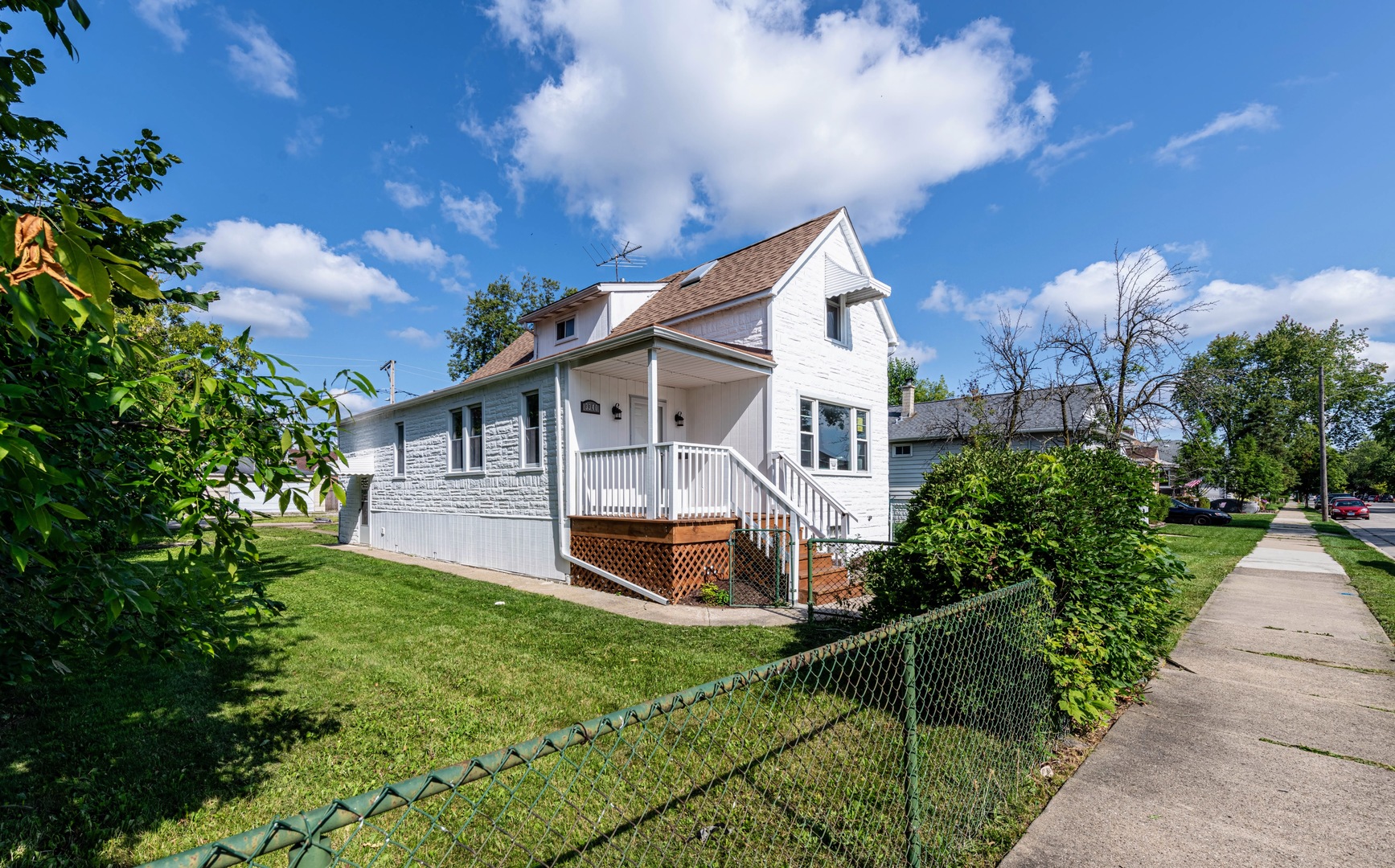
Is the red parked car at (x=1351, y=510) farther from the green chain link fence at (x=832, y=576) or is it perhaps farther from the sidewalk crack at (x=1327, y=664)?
the sidewalk crack at (x=1327, y=664)

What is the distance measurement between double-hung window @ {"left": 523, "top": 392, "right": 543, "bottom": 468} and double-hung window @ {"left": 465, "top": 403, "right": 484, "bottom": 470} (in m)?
2.13

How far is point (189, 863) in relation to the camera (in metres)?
0.99

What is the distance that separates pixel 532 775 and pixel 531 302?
37877 millimetres

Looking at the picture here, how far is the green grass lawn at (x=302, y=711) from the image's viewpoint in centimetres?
332

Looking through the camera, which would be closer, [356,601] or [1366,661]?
[1366,661]

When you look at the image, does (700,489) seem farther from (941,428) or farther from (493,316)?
(493,316)

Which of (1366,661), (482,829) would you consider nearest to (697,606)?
(482,829)

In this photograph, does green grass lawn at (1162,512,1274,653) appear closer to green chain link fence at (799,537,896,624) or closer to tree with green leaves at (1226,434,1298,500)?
tree with green leaves at (1226,434,1298,500)

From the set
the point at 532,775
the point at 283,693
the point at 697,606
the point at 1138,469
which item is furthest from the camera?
the point at 697,606

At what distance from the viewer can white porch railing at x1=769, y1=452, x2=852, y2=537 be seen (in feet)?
35.9

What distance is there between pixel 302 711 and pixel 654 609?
4692 millimetres

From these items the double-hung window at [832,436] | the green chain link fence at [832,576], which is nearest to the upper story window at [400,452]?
the double-hung window at [832,436]

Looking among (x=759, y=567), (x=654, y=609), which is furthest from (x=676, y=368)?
(x=654, y=609)

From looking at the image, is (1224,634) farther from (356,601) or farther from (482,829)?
(356,601)
